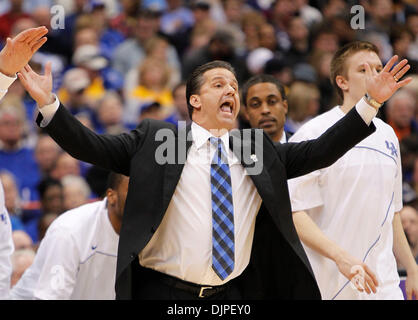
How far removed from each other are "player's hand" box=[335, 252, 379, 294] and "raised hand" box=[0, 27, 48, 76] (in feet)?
6.22

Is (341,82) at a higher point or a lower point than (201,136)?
higher

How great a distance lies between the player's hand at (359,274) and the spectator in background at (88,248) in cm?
157

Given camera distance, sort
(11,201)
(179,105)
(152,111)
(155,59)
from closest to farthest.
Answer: (11,201) → (179,105) → (152,111) → (155,59)

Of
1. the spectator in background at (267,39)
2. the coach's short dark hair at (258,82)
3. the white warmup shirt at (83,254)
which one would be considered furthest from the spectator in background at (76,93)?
the white warmup shirt at (83,254)

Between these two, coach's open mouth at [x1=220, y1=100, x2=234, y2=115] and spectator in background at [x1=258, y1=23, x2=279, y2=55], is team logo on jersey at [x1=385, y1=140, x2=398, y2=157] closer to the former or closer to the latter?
coach's open mouth at [x1=220, y1=100, x2=234, y2=115]

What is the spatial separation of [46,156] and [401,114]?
12.1 ft

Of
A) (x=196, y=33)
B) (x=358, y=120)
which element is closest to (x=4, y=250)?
(x=358, y=120)

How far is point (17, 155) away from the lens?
854 cm

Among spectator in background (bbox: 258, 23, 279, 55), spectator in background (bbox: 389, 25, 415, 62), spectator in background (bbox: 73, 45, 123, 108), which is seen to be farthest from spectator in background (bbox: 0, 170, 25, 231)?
spectator in background (bbox: 389, 25, 415, 62)

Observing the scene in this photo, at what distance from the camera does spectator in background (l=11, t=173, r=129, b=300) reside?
5465 mm

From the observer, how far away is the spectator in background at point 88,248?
546cm

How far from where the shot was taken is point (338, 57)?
534 cm

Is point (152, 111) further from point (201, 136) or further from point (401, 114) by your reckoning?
point (201, 136)

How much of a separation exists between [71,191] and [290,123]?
2.33 metres
